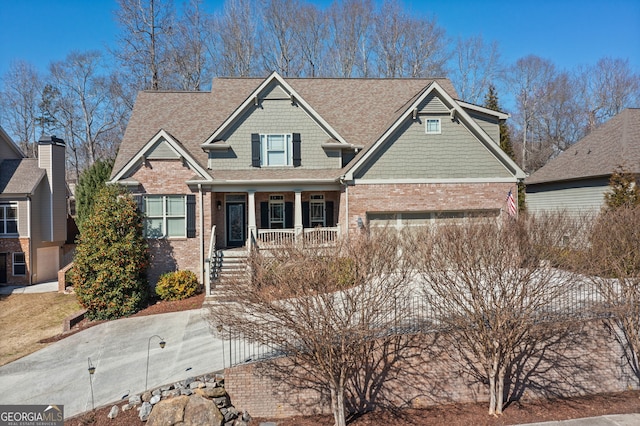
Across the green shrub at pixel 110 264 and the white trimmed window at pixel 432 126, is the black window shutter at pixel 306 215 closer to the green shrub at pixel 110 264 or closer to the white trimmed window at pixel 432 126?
the white trimmed window at pixel 432 126

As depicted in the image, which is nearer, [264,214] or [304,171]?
[304,171]

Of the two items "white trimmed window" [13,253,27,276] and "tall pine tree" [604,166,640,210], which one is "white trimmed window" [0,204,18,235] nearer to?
"white trimmed window" [13,253,27,276]

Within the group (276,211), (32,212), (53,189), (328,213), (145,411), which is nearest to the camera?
(145,411)

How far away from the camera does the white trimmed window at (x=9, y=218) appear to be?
18109 mm

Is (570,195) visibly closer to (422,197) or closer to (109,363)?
(422,197)

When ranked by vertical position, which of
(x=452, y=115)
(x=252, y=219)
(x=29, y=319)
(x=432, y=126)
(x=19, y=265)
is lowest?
(x=29, y=319)

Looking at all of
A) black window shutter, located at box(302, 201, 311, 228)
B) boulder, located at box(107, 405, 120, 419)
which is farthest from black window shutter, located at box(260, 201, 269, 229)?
boulder, located at box(107, 405, 120, 419)

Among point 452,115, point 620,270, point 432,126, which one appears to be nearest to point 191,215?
point 432,126

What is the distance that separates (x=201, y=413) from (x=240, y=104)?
12879 millimetres

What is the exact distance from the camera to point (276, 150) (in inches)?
652

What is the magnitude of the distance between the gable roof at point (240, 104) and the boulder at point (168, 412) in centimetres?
1066

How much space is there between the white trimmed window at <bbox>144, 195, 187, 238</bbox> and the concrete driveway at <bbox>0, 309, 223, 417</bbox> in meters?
4.09

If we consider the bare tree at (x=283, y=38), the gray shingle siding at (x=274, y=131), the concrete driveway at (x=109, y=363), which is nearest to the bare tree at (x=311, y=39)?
the bare tree at (x=283, y=38)

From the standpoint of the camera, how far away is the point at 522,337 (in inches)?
327
